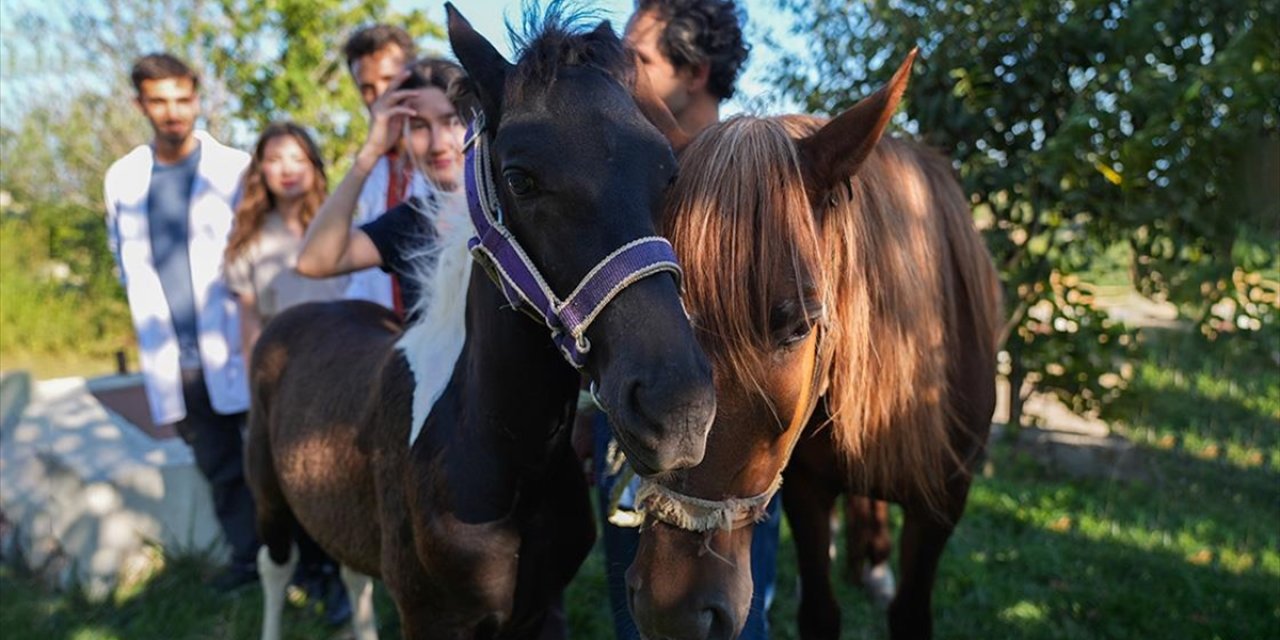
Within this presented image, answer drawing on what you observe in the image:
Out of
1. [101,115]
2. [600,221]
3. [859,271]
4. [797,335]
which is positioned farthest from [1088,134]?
[101,115]

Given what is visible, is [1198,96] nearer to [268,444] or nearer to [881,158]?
[881,158]

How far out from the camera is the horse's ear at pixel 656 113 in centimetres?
199

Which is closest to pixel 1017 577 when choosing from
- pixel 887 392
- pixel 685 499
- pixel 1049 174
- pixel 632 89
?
pixel 1049 174

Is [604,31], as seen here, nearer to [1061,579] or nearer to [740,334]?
[740,334]

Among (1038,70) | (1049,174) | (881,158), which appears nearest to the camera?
(881,158)

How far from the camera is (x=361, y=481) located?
2496 millimetres

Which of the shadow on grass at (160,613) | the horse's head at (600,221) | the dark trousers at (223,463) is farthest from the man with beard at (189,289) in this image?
the horse's head at (600,221)

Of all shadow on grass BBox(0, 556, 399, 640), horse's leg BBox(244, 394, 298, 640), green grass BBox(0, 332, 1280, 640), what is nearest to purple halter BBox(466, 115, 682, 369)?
horse's leg BBox(244, 394, 298, 640)

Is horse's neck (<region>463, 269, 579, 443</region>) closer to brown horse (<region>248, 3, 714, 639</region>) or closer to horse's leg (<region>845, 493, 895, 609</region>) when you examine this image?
brown horse (<region>248, 3, 714, 639</region>)

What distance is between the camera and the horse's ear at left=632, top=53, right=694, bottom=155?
1.99 m

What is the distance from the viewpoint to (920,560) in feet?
9.42

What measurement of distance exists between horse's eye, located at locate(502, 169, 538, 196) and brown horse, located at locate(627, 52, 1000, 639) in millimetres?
333

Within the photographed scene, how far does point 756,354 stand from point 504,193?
1.80 ft

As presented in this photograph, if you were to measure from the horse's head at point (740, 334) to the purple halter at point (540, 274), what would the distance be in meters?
0.23
